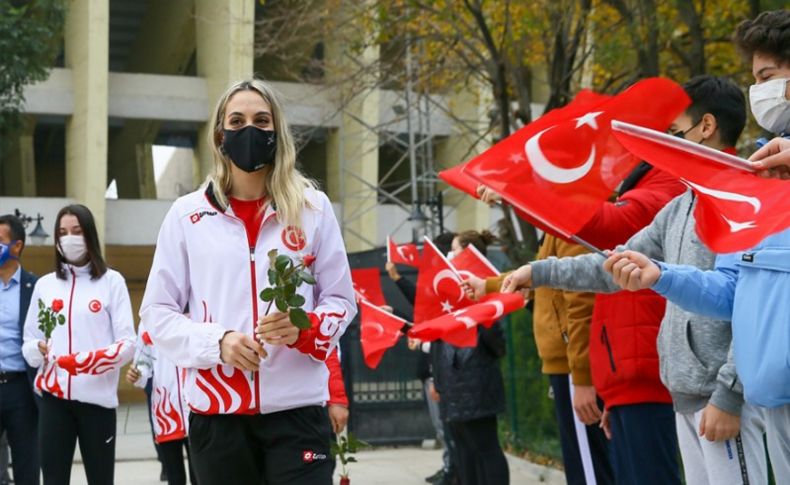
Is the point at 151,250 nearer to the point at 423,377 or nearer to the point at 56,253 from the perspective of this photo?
the point at 423,377

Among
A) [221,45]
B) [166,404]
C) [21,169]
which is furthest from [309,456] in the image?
[21,169]

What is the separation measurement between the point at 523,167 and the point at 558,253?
7.69ft

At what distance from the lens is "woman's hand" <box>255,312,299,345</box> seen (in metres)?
4.20

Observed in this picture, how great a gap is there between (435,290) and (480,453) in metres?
1.20

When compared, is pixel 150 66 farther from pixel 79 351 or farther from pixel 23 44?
pixel 79 351

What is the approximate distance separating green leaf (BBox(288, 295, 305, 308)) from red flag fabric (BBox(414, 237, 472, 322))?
440cm

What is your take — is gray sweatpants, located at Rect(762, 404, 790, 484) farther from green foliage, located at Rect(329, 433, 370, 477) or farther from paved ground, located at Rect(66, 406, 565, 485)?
paved ground, located at Rect(66, 406, 565, 485)

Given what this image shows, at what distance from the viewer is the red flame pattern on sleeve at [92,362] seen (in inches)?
299

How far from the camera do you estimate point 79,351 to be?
779 cm

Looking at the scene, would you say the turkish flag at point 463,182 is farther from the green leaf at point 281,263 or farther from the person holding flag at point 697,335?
the green leaf at point 281,263

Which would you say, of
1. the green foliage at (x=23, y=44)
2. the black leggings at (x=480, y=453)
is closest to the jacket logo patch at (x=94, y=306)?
the black leggings at (x=480, y=453)

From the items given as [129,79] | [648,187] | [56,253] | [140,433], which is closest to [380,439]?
[140,433]

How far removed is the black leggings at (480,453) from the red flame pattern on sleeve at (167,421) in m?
1.95

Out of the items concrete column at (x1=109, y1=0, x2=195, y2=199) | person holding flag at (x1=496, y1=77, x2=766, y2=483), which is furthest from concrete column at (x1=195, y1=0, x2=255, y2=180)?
person holding flag at (x1=496, y1=77, x2=766, y2=483)
